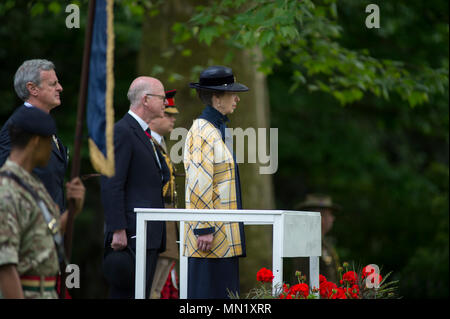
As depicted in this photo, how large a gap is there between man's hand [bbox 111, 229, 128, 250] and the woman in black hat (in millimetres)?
469

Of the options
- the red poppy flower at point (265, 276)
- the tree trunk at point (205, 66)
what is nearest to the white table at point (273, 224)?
the red poppy flower at point (265, 276)

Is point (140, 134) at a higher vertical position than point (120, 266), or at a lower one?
higher

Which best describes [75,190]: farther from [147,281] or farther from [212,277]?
[212,277]

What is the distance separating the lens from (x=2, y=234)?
3543 millimetres

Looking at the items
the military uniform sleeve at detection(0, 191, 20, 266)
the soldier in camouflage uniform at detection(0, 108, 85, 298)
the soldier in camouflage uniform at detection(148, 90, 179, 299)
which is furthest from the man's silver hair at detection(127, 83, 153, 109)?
the military uniform sleeve at detection(0, 191, 20, 266)

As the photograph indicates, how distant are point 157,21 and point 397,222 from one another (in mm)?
6726

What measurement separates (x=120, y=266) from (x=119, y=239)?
18 cm

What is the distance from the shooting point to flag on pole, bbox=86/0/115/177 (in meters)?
4.04

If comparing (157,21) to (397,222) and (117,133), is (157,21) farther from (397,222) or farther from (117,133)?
(397,222)

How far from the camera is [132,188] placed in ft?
19.5

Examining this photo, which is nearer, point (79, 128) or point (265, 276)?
point (79, 128)

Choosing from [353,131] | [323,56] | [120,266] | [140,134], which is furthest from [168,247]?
[353,131]

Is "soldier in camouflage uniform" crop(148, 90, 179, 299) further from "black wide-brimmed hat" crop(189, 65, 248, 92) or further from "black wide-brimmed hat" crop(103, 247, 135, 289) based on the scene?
"black wide-brimmed hat" crop(189, 65, 248, 92)
